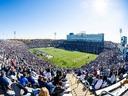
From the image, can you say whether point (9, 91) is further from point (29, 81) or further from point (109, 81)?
point (109, 81)

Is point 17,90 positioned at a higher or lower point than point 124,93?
higher

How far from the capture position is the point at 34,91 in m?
12.2

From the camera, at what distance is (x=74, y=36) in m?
147

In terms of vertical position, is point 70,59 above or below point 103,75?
below

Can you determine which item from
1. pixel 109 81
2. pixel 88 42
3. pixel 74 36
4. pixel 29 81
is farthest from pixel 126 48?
pixel 74 36

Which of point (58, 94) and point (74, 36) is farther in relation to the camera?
point (74, 36)

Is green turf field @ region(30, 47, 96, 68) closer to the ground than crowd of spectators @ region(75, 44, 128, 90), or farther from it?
closer to the ground

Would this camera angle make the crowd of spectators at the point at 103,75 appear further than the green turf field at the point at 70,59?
No

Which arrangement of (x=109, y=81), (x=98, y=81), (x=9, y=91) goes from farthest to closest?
(x=109, y=81)
(x=98, y=81)
(x=9, y=91)

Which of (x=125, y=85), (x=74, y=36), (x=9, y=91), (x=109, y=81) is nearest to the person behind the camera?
(x=9, y=91)

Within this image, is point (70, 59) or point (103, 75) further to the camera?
Answer: point (70, 59)

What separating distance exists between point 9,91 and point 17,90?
73.0 inches

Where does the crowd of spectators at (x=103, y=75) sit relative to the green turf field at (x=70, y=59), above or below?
above

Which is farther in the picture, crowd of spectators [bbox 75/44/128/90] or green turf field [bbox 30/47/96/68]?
green turf field [bbox 30/47/96/68]
